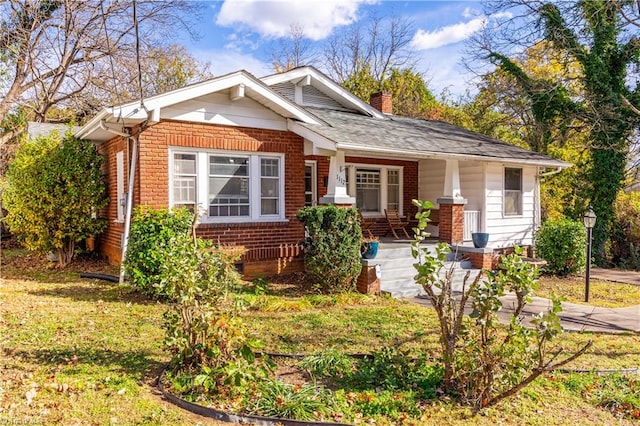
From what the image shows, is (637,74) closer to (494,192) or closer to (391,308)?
(494,192)

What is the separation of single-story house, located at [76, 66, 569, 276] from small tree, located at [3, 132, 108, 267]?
46 cm

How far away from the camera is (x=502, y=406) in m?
4.13

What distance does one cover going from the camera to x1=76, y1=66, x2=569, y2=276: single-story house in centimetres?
908

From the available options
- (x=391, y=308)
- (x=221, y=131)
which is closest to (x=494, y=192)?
(x=391, y=308)

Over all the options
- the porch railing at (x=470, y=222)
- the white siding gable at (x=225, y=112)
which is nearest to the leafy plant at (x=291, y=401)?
the white siding gable at (x=225, y=112)

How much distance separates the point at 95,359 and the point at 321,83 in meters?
10.1

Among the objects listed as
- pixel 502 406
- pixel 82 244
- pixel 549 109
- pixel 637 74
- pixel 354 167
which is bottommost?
pixel 502 406

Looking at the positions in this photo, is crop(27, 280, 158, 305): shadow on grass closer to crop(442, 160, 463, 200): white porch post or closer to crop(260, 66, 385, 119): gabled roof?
crop(260, 66, 385, 119): gabled roof

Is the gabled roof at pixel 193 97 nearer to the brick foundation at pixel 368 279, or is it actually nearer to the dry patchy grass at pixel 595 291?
the brick foundation at pixel 368 279

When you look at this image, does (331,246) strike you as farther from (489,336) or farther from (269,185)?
(489,336)

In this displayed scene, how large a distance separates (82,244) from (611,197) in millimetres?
17848

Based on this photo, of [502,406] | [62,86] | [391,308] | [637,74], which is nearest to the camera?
[502,406]

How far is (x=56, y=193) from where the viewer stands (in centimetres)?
1112

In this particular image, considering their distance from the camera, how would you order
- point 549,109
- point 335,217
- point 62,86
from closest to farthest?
point 335,217 → point 549,109 → point 62,86
